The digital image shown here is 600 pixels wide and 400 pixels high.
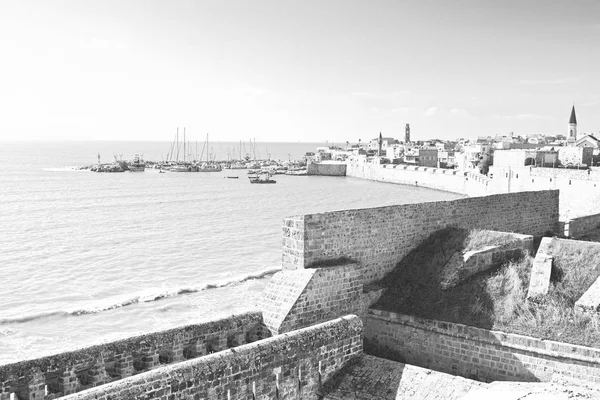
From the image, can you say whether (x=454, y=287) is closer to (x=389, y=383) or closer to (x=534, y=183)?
(x=389, y=383)

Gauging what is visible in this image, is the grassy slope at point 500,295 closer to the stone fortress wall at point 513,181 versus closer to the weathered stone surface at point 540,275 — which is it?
the weathered stone surface at point 540,275

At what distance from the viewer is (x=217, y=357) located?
7.77 m

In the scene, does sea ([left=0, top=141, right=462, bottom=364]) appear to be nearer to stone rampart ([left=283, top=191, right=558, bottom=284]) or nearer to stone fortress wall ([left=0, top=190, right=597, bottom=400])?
stone fortress wall ([left=0, top=190, right=597, bottom=400])

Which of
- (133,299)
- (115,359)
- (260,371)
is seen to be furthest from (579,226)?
(133,299)

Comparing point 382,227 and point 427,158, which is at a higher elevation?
point 427,158

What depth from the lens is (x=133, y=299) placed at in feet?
74.4

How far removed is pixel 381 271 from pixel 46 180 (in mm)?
88597

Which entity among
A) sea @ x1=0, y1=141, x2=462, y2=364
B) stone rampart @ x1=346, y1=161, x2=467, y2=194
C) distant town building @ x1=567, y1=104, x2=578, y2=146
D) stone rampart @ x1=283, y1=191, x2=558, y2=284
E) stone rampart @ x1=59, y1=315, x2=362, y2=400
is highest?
distant town building @ x1=567, y1=104, x2=578, y2=146

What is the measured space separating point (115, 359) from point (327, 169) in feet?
375

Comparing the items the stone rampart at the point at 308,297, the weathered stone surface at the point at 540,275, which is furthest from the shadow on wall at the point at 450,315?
the stone rampart at the point at 308,297

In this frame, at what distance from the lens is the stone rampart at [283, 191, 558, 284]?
444 inches

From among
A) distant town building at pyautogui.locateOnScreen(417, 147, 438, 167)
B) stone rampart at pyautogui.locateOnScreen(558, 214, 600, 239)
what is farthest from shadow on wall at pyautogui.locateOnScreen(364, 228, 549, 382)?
distant town building at pyautogui.locateOnScreen(417, 147, 438, 167)

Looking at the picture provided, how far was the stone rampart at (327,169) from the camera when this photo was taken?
120 meters

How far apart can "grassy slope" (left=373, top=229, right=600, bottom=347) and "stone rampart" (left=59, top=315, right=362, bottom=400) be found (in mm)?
2337
